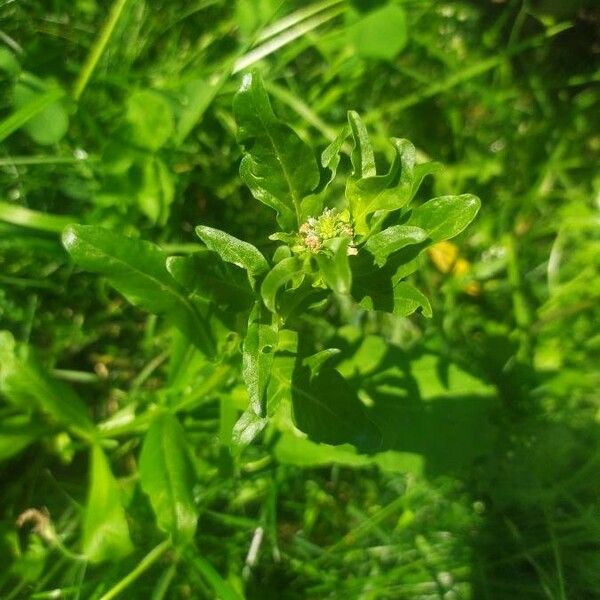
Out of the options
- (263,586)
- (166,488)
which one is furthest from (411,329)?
(166,488)

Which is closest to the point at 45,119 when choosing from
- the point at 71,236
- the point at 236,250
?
the point at 71,236

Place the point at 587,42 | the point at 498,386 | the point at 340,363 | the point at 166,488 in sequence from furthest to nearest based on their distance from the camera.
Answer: the point at 587,42 → the point at 498,386 → the point at 340,363 → the point at 166,488

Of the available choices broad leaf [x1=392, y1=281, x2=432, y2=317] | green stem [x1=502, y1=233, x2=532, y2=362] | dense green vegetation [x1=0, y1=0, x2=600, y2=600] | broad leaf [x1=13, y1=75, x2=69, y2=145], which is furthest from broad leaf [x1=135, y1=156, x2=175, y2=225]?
green stem [x1=502, y1=233, x2=532, y2=362]

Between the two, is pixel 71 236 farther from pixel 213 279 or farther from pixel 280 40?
pixel 280 40

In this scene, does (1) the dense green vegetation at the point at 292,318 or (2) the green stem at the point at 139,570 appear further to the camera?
(2) the green stem at the point at 139,570

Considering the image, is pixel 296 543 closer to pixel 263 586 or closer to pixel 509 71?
pixel 263 586

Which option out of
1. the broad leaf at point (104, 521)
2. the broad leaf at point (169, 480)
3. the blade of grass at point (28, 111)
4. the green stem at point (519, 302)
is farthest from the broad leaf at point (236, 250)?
the green stem at point (519, 302)

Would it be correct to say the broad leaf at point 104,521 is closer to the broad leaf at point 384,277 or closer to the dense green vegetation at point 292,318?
the dense green vegetation at point 292,318
